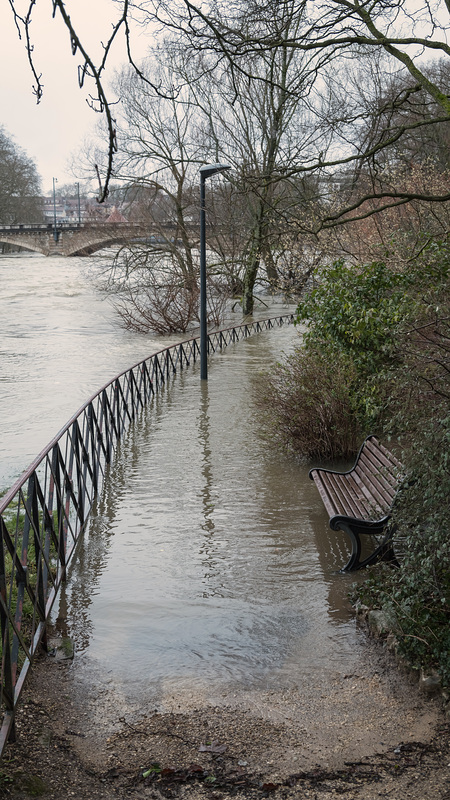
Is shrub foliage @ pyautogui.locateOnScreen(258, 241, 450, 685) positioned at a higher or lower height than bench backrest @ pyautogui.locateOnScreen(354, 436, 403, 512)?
higher

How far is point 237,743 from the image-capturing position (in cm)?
393

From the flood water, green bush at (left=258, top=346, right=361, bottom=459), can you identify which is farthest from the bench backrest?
green bush at (left=258, top=346, right=361, bottom=459)

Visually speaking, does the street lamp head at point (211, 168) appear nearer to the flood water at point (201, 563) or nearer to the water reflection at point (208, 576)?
the flood water at point (201, 563)

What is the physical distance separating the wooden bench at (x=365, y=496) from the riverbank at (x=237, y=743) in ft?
4.85

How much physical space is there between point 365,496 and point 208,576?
1585 millimetres

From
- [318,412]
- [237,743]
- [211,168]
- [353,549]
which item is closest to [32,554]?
[353,549]

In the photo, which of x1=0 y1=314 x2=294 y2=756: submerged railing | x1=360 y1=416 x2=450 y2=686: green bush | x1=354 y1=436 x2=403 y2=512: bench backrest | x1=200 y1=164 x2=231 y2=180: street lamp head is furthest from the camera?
x1=200 y1=164 x2=231 y2=180: street lamp head

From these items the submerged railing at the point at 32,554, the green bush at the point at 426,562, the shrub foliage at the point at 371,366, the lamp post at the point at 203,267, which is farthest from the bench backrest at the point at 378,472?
the lamp post at the point at 203,267

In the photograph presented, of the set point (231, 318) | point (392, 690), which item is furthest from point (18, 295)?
point (392, 690)

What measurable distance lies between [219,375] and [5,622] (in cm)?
1447

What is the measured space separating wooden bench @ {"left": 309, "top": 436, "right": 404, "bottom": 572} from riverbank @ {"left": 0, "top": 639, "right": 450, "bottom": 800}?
4.85 ft

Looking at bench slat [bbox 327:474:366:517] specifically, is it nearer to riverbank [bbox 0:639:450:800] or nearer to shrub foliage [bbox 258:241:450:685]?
shrub foliage [bbox 258:241:450:685]

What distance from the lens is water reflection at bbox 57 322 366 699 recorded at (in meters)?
4.91

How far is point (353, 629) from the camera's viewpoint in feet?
17.4
